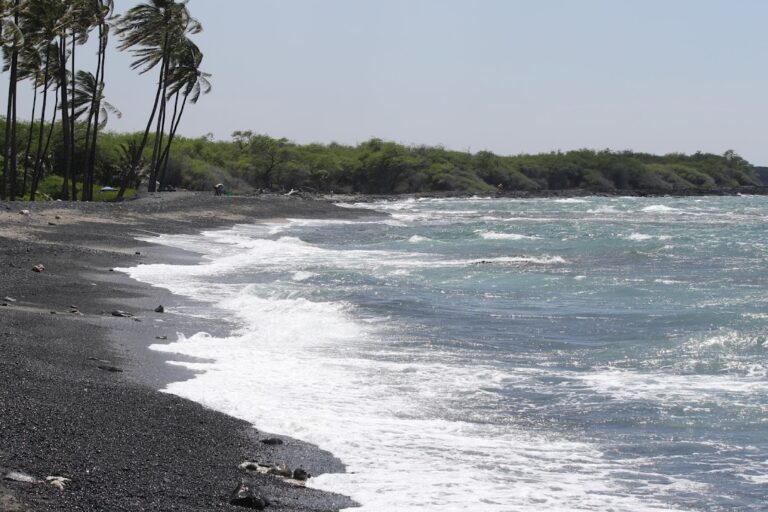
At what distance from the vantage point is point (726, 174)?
112688 millimetres

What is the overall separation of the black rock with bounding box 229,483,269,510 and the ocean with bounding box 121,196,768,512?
2.33 ft

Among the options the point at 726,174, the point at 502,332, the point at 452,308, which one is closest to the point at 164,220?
the point at 452,308

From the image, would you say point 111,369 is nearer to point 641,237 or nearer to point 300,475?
point 300,475

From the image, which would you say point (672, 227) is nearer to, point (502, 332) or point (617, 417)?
point (502, 332)

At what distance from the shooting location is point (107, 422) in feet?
24.1

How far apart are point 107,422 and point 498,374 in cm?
497

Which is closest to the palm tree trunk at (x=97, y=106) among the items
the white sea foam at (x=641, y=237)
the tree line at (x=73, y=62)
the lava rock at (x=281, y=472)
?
the tree line at (x=73, y=62)

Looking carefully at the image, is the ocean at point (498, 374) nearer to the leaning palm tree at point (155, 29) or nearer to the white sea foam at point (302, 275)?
the white sea foam at point (302, 275)

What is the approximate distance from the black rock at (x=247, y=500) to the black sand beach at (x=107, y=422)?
6 cm

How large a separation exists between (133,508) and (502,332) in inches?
364

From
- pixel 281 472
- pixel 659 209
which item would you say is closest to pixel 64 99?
pixel 281 472

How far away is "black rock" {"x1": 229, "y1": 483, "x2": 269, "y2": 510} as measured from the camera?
5984 mm

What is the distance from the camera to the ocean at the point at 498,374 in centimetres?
725

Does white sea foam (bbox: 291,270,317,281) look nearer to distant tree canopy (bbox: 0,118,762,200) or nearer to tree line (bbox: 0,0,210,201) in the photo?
tree line (bbox: 0,0,210,201)
